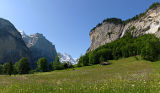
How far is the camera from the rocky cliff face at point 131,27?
109m

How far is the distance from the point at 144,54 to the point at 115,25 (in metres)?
123

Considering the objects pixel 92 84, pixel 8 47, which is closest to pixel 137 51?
pixel 92 84

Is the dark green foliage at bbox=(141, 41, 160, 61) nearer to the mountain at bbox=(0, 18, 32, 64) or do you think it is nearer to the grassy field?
the grassy field

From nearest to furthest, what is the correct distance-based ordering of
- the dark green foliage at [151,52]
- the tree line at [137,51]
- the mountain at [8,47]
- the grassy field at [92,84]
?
the grassy field at [92,84] → the dark green foliage at [151,52] → the tree line at [137,51] → the mountain at [8,47]

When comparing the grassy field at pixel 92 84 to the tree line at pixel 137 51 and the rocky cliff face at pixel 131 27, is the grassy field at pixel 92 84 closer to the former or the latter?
the tree line at pixel 137 51

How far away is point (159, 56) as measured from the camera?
56.6 meters

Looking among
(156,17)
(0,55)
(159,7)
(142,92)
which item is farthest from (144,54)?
(0,55)

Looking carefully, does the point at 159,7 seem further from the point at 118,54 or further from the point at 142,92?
the point at 142,92

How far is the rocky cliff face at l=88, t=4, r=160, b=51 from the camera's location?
109 m

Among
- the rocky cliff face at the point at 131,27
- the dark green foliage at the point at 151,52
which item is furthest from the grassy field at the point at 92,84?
the rocky cliff face at the point at 131,27

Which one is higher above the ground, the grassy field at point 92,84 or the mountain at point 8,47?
the mountain at point 8,47

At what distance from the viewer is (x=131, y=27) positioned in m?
139

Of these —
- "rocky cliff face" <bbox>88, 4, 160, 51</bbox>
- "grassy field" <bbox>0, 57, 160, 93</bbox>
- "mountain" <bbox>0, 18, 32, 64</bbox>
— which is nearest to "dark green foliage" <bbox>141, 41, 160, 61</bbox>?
"rocky cliff face" <bbox>88, 4, 160, 51</bbox>

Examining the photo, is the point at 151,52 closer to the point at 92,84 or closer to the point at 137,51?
the point at 137,51
